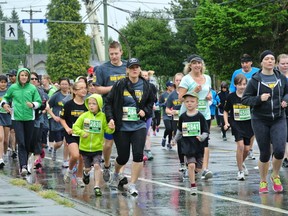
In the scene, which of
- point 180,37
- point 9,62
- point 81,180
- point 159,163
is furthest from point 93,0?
point 9,62

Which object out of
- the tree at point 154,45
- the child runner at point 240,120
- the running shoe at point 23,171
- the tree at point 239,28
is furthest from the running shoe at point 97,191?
the tree at point 154,45

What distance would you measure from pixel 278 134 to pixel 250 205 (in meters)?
1.35

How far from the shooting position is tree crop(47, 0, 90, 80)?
114 metres

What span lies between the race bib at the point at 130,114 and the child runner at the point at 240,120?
276 centimetres

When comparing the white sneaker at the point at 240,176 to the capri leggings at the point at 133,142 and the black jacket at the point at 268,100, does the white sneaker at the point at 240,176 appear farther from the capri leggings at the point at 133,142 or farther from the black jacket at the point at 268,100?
the capri leggings at the point at 133,142

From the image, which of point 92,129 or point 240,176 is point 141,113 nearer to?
point 92,129

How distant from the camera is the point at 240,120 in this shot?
13773 mm

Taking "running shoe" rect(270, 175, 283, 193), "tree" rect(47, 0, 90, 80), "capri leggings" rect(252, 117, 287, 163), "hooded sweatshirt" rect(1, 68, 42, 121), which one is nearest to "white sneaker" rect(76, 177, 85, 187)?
"hooded sweatshirt" rect(1, 68, 42, 121)

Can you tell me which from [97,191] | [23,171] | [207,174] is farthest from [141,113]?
[23,171]

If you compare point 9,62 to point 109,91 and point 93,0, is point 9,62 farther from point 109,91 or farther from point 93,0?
point 109,91

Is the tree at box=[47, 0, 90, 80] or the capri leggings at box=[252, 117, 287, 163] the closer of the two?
the capri leggings at box=[252, 117, 287, 163]

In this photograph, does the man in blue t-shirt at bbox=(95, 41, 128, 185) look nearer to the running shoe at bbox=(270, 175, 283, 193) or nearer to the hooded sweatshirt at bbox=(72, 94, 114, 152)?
the hooded sweatshirt at bbox=(72, 94, 114, 152)

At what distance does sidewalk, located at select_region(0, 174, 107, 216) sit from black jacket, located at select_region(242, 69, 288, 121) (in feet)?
8.75

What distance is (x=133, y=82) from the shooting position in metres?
11.2
